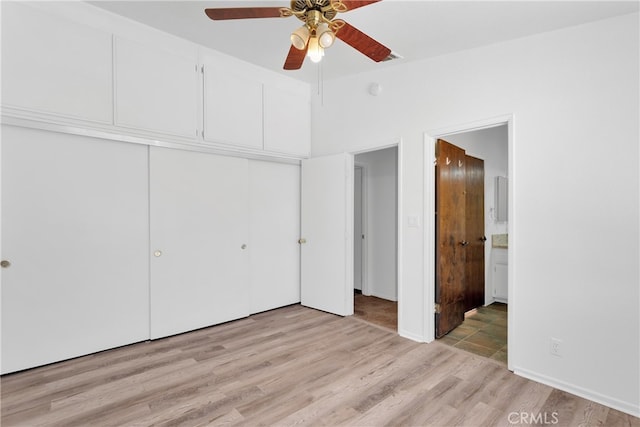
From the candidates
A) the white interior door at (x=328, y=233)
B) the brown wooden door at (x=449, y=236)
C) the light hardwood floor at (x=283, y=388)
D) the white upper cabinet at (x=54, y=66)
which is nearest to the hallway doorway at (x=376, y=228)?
the white interior door at (x=328, y=233)

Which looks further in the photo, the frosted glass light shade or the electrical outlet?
the electrical outlet

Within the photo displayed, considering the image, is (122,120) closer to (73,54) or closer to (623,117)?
(73,54)

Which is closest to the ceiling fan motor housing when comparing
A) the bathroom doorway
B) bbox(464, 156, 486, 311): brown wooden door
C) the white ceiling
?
the white ceiling

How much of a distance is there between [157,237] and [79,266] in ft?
2.13

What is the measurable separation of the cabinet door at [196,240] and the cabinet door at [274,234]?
0.16 metres

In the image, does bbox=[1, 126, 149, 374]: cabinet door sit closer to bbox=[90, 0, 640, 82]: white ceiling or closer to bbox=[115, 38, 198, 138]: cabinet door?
bbox=[115, 38, 198, 138]: cabinet door

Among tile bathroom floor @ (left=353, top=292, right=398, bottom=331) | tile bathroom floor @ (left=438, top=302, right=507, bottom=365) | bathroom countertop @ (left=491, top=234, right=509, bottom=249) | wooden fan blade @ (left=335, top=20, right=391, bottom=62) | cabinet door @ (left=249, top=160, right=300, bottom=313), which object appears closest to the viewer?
wooden fan blade @ (left=335, top=20, right=391, bottom=62)

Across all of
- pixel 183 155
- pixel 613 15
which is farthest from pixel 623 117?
pixel 183 155

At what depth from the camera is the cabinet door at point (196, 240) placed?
3152mm

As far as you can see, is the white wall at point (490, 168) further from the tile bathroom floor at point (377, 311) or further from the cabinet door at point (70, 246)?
the cabinet door at point (70, 246)

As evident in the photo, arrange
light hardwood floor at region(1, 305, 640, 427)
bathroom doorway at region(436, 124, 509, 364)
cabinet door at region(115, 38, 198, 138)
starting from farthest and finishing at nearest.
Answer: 1. bathroom doorway at region(436, 124, 509, 364)
2. cabinet door at region(115, 38, 198, 138)
3. light hardwood floor at region(1, 305, 640, 427)

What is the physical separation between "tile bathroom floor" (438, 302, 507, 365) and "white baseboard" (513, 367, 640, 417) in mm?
223

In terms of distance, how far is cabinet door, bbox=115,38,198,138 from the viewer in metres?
→ 2.85

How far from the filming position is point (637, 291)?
2.11 metres
